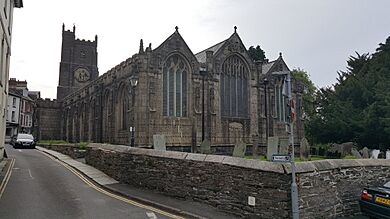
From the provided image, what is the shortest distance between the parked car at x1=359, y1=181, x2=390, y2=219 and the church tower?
66.6 metres

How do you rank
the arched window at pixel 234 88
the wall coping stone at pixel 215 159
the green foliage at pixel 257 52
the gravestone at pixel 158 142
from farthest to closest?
the green foliage at pixel 257 52 → the arched window at pixel 234 88 → the gravestone at pixel 158 142 → the wall coping stone at pixel 215 159

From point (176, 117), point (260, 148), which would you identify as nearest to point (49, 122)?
point (176, 117)

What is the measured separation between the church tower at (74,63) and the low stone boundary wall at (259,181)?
6162 centimetres

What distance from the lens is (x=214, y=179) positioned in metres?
9.80

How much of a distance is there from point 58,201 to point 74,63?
64.5 m

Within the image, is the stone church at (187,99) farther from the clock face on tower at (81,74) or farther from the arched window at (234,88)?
the clock face on tower at (81,74)

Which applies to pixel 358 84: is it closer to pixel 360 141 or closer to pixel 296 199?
pixel 360 141

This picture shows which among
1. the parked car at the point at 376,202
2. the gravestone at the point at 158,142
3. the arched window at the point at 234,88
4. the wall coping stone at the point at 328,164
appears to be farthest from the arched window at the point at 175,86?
the parked car at the point at 376,202

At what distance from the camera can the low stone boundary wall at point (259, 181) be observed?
8359 mm

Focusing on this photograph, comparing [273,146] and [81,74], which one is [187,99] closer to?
[273,146]

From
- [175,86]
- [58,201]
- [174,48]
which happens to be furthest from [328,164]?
[174,48]

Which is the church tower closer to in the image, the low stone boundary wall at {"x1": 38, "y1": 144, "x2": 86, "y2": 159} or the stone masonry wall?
the low stone boundary wall at {"x1": 38, "y1": 144, "x2": 86, "y2": 159}

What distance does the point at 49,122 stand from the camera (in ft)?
187

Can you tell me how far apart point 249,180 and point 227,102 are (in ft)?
81.3
